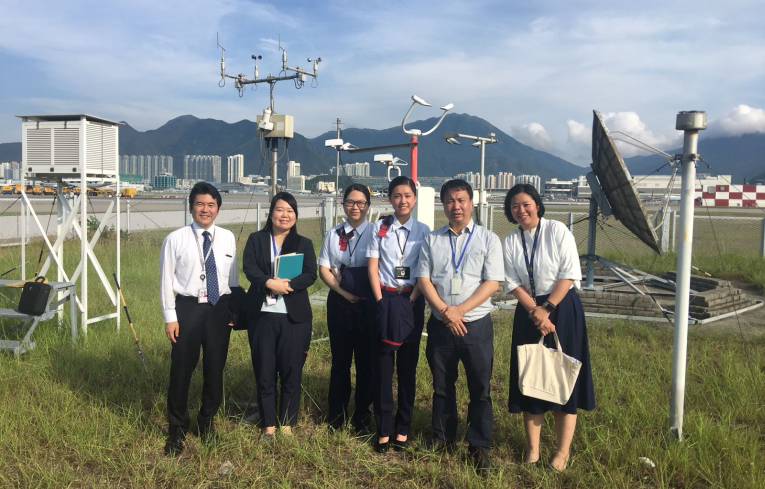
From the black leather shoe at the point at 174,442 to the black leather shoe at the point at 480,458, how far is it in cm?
198

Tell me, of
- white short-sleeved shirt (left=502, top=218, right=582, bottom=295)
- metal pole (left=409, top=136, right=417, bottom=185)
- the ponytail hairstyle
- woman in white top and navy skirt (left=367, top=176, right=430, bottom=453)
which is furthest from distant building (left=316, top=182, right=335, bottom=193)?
white short-sleeved shirt (left=502, top=218, right=582, bottom=295)

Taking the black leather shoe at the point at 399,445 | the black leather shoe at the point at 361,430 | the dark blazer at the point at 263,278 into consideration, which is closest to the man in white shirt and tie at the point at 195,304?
the dark blazer at the point at 263,278

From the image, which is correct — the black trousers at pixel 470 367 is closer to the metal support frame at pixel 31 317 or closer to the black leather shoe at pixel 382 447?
the black leather shoe at pixel 382 447

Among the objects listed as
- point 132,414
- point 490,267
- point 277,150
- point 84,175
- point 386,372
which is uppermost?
point 277,150

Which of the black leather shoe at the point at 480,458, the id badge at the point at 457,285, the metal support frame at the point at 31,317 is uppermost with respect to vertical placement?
the id badge at the point at 457,285

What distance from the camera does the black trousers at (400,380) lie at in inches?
150

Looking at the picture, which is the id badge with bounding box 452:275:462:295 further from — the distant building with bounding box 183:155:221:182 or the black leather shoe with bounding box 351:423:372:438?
the distant building with bounding box 183:155:221:182

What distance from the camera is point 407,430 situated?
3.88 meters

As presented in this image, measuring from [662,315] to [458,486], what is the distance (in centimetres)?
573

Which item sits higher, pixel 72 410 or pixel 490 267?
pixel 490 267

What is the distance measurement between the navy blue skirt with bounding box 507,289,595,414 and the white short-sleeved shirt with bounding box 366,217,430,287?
82 cm

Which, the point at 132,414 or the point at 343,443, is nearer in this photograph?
the point at 343,443

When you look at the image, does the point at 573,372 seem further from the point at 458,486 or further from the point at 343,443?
the point at 343,443

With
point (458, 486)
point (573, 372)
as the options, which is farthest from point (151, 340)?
point (573, 372)
